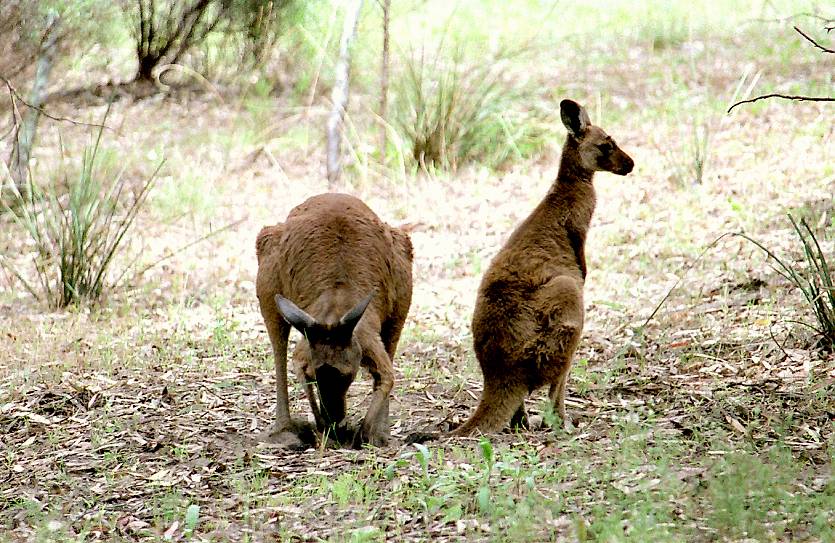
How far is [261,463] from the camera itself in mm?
4727

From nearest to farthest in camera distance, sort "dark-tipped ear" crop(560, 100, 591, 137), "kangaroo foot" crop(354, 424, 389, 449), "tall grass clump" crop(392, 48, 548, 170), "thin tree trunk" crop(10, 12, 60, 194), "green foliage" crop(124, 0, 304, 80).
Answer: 1. "kangaroo foot" crop(354, 424, 389, 449)
2. "dark-tipped ear" crop(560, 100, 591, 137)
3. "thin tree trunk" crop(10, 12, 60, 194)
4. "green foliage" crop(124, 0, 304, 80)
5. "tall grass clump" crop(392, 48, 548, 170)

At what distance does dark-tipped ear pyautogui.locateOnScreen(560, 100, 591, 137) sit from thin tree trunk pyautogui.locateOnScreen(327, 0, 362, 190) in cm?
504

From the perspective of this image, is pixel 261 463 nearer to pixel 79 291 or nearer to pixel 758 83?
pixel 79 291

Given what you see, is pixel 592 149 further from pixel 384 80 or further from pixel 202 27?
pixel 202 27

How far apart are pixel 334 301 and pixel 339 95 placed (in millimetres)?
5768

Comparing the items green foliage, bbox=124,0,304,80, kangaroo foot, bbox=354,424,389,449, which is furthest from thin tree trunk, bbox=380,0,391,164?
kangaroo foot, bbox=354,424,389,449

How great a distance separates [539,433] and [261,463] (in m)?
1.29

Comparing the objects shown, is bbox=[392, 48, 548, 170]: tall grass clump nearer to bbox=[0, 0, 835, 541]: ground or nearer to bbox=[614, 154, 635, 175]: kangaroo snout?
bbox=[0, 0, 835, 541]: ground

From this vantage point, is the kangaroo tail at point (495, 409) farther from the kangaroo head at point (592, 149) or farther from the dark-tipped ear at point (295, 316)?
the kangaroo head at point (592, 149)

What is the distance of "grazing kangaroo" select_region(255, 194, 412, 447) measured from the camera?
4.75 metres

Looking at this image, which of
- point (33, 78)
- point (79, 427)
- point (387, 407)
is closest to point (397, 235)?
point (387, 407)

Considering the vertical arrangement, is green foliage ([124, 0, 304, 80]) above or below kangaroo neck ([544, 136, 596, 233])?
above

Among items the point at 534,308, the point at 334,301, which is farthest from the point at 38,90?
the point at 534,308

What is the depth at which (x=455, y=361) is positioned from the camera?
6.36m
